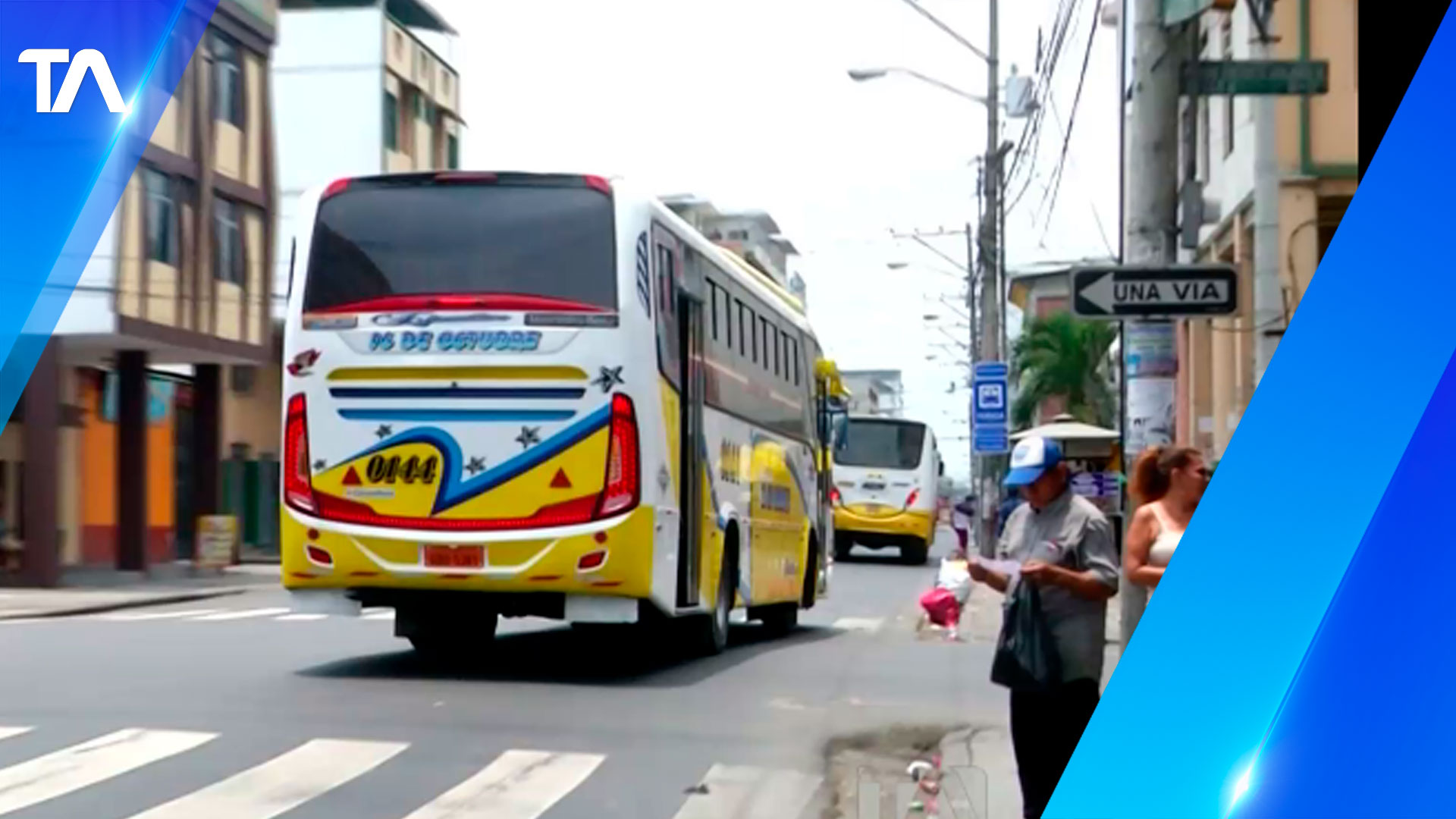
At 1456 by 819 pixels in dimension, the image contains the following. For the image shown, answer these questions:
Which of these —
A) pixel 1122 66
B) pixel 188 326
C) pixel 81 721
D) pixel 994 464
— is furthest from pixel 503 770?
pixel 994 464

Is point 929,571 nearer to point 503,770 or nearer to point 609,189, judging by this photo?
point 609,189

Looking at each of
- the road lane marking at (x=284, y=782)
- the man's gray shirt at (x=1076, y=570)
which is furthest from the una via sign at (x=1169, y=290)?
the road lane marking at (x=284, y=782)

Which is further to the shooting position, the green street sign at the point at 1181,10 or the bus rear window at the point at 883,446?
the bus rear window at the point at 883,446

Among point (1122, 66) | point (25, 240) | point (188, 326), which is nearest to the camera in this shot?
point (1122, 66)

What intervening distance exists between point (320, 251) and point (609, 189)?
82.1 inches

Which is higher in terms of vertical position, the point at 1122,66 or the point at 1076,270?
the point at 1122,66

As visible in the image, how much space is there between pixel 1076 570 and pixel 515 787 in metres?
3.35

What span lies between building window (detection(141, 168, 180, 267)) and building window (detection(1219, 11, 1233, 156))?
17.1m

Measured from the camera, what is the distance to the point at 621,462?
13.6 meters

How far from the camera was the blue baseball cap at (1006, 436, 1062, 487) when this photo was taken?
25.0 ft

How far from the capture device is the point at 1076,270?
10.8m

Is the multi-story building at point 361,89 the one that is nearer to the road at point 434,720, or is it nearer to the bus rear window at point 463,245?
the road at point 434,720

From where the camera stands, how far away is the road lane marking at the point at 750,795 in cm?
923

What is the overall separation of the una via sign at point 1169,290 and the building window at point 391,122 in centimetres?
2480
